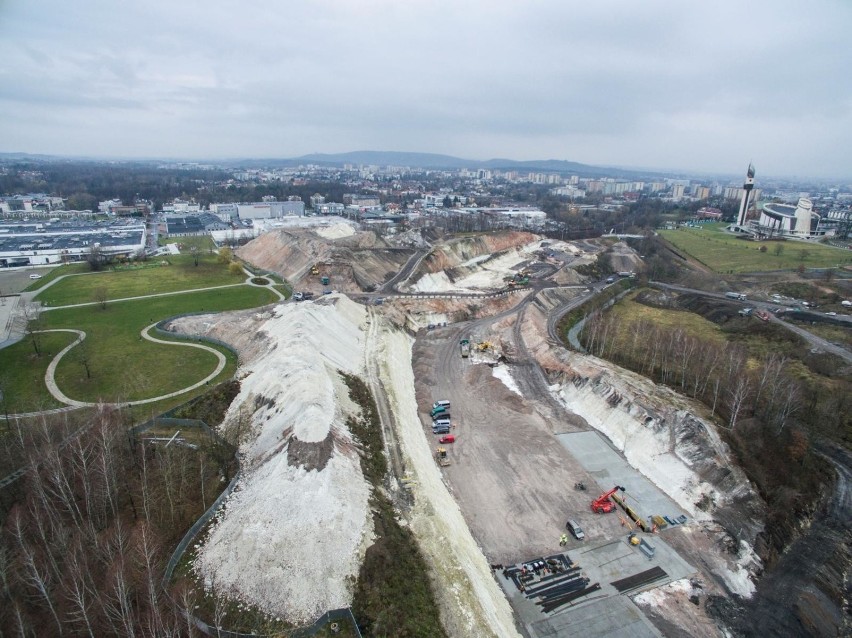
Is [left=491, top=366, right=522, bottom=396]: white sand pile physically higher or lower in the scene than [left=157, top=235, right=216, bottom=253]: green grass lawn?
lower

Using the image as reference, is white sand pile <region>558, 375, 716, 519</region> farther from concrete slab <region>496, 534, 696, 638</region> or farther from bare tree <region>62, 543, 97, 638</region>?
bare tree <region>62, 543, 97, 638</region>

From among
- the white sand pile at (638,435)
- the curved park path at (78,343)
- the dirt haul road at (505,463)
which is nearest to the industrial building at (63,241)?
the curved park path at (78,343)

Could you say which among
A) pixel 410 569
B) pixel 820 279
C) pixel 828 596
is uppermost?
pixel 820 279

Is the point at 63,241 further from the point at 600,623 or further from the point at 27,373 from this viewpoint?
Result: the point at 600,623

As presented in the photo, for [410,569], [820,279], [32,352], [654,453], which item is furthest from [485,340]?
[820,279]

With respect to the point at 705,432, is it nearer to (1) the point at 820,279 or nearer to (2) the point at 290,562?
(2) the point at 290,562

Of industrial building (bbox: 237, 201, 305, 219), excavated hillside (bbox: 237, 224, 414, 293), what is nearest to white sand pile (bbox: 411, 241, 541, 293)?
excavated hillside (bbox: 237, 224, 414, 293)
